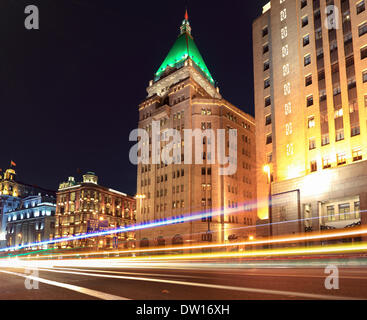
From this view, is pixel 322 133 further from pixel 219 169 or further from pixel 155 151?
pixel 155 151

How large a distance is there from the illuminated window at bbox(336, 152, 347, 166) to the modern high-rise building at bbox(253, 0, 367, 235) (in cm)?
11

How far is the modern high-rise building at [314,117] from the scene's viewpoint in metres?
36.3

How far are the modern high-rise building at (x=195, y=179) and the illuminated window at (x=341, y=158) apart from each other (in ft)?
112

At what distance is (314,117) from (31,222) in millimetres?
121742

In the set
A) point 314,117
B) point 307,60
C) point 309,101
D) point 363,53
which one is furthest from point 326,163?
point 307,60

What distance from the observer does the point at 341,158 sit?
1469 inches

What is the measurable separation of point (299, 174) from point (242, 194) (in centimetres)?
4020

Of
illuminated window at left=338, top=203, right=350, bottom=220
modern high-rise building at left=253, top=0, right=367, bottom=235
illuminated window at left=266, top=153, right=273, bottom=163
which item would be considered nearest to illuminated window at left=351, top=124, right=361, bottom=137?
modern high-rise building at left=253, top=0, right=367, bottom=235

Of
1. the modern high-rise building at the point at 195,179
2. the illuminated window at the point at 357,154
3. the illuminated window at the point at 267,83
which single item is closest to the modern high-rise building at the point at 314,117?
the illuminated window at the point at 357,154

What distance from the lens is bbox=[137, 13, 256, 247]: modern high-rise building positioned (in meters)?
72.9

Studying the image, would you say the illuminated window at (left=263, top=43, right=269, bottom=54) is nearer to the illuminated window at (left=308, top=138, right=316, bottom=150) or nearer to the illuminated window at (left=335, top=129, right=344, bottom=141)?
the illuminated window at (left=308, top=138, right=316, bottom=150)
